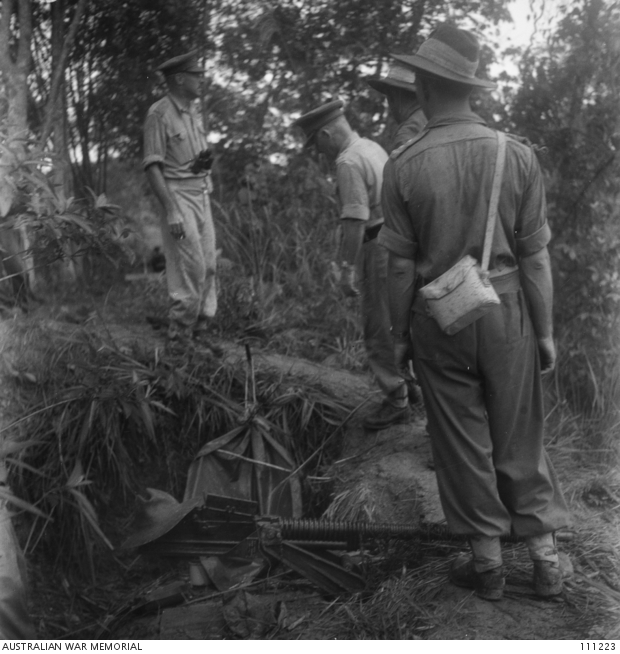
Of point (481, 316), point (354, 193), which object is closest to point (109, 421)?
point (354, 193)

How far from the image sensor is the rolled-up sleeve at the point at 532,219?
10.3ft

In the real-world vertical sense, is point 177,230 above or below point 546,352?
above

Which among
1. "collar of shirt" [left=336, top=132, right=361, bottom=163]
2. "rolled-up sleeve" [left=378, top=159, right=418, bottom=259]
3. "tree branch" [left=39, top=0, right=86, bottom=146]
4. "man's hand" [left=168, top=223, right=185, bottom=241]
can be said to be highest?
"tree branch" [left=39, top=0, right=86, bottom=146]

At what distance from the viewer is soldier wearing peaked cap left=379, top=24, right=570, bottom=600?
310 cm

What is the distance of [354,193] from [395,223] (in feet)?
4.90

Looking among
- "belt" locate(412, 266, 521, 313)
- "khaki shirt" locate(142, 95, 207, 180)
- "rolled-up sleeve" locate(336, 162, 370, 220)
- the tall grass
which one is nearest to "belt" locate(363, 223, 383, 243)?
"rolled-up sleeve" locate(336, 162, 370, 220)

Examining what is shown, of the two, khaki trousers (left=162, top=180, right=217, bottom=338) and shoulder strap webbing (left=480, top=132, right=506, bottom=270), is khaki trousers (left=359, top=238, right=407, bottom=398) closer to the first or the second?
khaki trousers (left=162, top=180, right=217, bottom=338)

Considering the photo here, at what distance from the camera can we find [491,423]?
3.23 m

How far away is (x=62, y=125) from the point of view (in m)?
6.02

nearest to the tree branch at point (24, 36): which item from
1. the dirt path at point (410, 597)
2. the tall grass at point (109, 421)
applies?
the tall grass at point (109, 421)

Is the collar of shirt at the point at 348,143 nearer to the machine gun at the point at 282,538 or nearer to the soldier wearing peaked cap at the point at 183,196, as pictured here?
the soldier wearing peaked cap at the point at 183,196

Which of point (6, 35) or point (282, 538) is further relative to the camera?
point (6, 35)

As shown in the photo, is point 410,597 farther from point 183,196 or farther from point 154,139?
point 154,139
